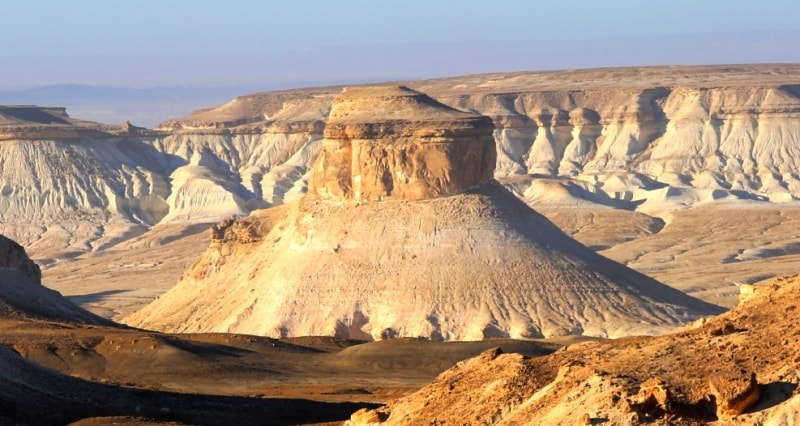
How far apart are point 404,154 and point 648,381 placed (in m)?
49.8

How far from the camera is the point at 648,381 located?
1922 centimetres

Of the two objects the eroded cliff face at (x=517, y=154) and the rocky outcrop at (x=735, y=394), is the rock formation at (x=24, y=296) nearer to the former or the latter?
the rocky outcrop at (x=735, y=394)

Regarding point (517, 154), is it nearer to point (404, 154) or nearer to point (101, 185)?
point (101, 185)

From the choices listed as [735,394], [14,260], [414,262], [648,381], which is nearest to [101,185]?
[414,262]

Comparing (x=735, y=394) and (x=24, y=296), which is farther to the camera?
(x=24, y=296)

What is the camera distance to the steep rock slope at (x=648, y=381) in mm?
18781

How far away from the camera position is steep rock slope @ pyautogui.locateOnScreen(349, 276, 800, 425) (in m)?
18.8

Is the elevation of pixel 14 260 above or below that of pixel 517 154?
above

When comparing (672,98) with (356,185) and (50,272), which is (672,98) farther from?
(356,185)

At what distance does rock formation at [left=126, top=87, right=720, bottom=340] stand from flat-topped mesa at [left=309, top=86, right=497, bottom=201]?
5cm

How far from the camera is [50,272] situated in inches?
5187

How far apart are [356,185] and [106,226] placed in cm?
9430

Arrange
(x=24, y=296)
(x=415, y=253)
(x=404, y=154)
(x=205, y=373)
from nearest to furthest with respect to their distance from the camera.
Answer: (x=205, y=373) → (x=24, y=296) → (x=415, y=253) → (x=404, y=154)

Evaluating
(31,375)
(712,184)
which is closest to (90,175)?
(712,184)
